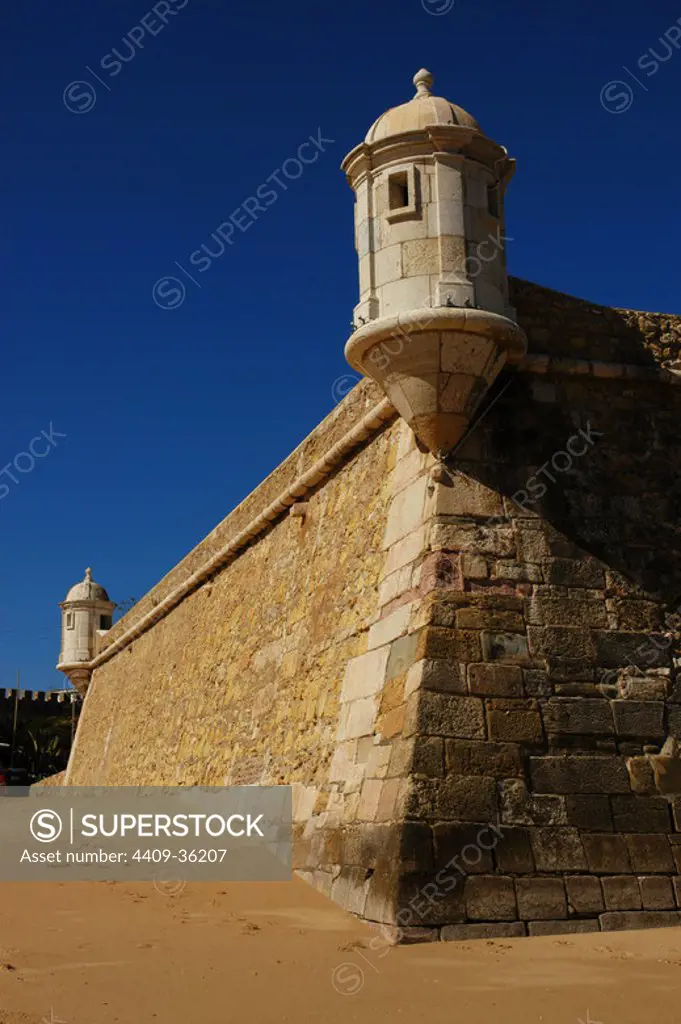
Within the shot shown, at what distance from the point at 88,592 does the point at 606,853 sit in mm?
18700

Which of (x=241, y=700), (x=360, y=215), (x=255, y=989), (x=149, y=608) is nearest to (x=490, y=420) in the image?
(x=360, y=215)

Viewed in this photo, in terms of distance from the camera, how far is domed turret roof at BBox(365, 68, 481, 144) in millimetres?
7145

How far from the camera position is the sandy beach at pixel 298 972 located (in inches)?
170

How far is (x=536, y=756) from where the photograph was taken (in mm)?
6285

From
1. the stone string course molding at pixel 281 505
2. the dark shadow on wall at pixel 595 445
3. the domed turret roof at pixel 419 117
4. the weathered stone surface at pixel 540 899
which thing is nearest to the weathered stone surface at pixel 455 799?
the weathered stone surface at pixel 540 899

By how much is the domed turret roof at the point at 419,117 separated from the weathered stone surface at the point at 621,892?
4601 millimetres

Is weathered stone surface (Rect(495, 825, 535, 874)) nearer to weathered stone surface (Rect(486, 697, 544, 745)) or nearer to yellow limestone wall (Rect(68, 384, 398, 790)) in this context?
weathered stone surface (Rect(486, 697, 544, 745))

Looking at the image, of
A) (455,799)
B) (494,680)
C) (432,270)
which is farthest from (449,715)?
(432,270)

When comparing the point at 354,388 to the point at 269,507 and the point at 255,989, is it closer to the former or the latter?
the point at 269,507

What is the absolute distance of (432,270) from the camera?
275 inches

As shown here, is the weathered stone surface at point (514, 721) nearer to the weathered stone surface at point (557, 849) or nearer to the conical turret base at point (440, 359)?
the weathered stone surface at point (557, 849)

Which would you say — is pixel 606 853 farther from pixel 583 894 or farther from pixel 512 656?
pixel 512 656

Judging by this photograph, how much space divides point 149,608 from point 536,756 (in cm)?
1174

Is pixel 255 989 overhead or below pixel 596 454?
below
